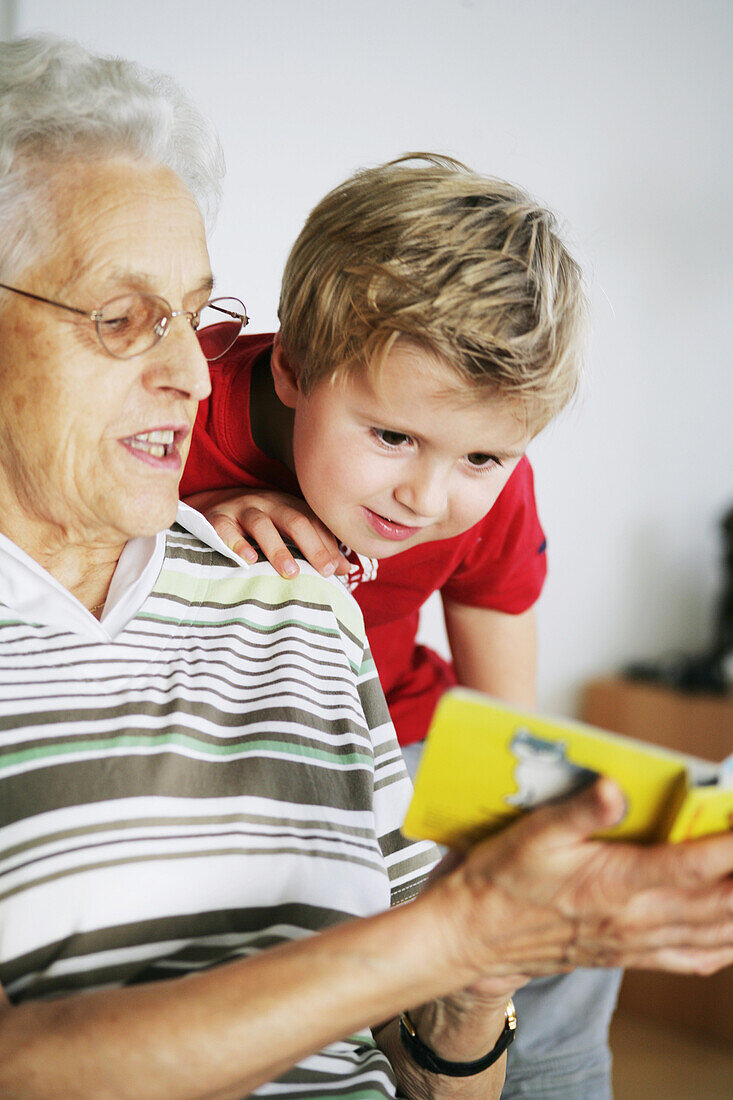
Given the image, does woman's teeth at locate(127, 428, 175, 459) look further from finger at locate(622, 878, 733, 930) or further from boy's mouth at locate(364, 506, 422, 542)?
finger at locate(622, 878, 733, 930)

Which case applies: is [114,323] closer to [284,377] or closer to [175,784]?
[284,377]

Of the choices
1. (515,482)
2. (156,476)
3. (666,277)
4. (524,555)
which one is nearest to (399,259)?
(156,476)

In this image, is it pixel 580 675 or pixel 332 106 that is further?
pixel 580 675

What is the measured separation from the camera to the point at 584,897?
81cm

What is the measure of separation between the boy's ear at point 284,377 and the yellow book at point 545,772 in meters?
0.83

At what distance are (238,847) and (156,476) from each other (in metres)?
0.45

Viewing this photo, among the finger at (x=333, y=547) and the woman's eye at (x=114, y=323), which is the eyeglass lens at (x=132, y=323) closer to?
the woman's eye at (x=114, y=323)

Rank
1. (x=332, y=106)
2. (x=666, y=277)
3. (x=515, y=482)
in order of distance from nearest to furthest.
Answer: (x=515, y=482) < (x=332, y=106) < (x=666, y=277)

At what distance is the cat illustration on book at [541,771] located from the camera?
748 mm

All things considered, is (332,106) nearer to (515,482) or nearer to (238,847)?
(515,482)

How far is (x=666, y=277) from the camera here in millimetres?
3613

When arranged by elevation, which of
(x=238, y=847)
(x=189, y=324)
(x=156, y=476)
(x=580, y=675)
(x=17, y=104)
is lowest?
(x=580, y=675)

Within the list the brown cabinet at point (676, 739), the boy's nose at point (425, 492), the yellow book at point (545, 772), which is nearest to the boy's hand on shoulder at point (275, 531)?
the boy's nose at point (425, 492)

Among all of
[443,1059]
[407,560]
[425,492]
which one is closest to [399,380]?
[425,492]
